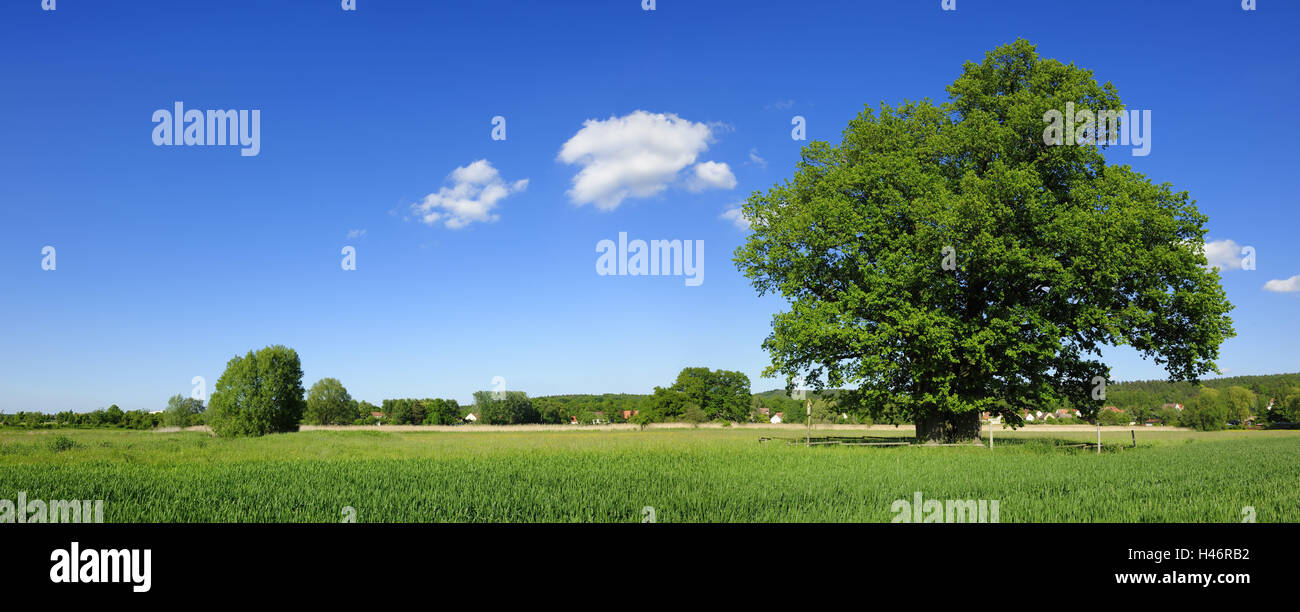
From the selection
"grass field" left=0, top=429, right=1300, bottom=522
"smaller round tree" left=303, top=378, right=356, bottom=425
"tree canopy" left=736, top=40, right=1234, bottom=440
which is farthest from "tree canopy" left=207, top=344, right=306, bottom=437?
"tree canopy" left=736, top=40, right=1234, bottom=440

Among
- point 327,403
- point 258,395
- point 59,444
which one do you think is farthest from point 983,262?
point 327,403

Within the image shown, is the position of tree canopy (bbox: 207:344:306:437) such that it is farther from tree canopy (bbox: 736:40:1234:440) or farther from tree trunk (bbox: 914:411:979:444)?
tree trunk (bbox: 914:411:979:444)

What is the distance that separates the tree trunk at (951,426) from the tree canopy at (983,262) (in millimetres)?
65

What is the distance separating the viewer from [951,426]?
29484 mm

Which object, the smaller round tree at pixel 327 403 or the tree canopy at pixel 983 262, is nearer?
the tree canopy at pixel 983 262

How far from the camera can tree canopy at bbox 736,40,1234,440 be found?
79.2ft

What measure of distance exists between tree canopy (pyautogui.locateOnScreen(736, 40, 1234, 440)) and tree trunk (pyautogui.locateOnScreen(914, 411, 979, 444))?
6 cm

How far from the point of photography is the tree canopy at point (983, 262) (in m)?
24.1

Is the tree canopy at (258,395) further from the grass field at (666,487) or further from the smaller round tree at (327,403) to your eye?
the grass field at (666,487)

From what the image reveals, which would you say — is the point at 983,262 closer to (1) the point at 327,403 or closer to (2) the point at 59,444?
(2) the point at 59,444

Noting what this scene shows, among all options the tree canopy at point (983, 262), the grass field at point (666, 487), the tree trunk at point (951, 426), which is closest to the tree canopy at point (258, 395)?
the grass field at point (666, 487)

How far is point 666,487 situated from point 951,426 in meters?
20.9
